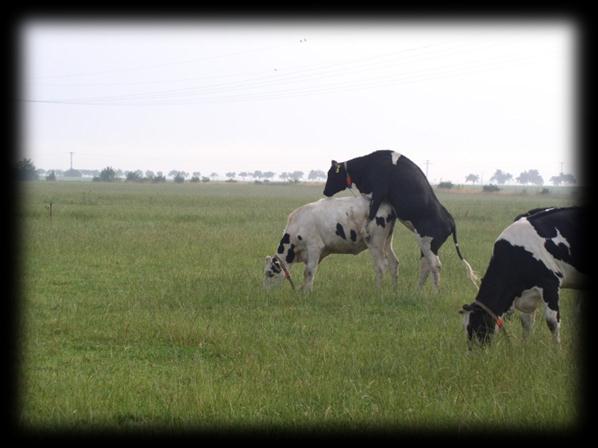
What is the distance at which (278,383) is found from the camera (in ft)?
27.9

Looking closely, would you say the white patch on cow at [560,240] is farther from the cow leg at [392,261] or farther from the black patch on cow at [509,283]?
the cow leg at [392,261]

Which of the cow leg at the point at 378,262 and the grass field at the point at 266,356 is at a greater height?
the cow leg at the point at 378,262

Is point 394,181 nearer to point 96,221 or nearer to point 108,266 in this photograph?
point 108,266

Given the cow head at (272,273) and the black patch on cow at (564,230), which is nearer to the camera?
the black patch on cow at (564,230)

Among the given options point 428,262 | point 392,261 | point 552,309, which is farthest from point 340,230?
point 552,309

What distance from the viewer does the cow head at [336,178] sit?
55.2 feet

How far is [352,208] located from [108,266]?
644cm

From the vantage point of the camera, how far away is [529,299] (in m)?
10.1

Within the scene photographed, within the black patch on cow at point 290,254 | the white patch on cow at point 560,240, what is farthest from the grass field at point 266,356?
the white patch on cow at point 560,240

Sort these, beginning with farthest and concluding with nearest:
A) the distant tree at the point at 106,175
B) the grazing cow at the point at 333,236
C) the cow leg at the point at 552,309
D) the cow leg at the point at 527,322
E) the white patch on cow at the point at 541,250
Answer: the distant tree at the point at 106,175
the grazing cow at the point at 333,236
the cow leg at the point at 527,322
the white patch on cow at the point at 541,250
the cow leg at the point at 552,309

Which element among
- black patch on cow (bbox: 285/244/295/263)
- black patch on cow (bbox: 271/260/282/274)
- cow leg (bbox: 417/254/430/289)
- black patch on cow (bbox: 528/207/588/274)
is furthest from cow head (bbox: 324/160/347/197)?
black patch on cow (bbox: 528/207/588/274)

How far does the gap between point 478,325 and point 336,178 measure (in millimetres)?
7762

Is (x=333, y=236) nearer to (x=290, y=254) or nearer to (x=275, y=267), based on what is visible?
(x=290, y=254)

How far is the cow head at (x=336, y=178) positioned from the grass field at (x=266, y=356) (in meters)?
1.95
